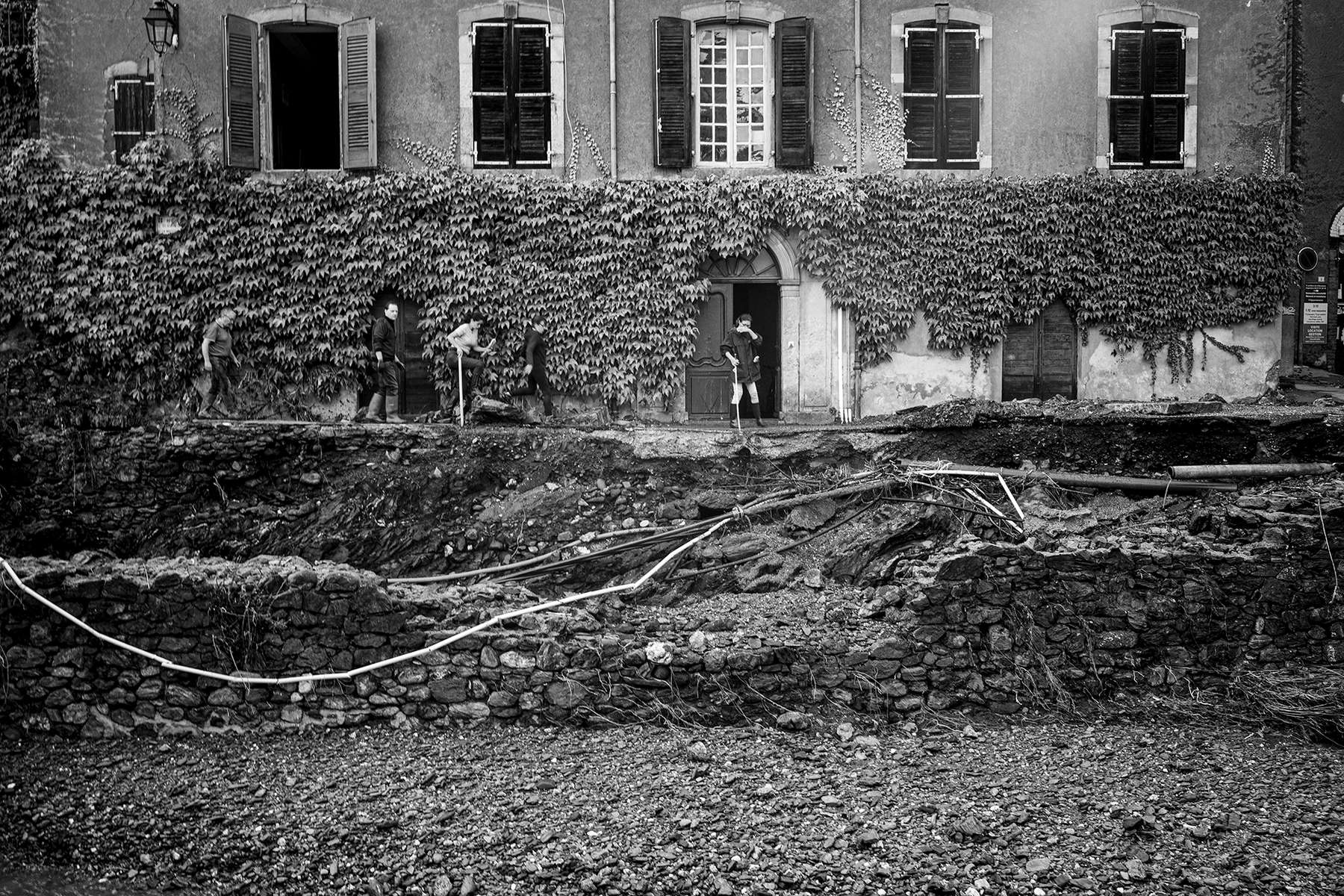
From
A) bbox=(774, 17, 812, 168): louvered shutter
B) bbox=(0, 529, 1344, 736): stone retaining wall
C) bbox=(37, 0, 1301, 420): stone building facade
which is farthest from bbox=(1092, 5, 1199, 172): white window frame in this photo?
bbox=(0, 529, 1344, 736): stone retaining wall

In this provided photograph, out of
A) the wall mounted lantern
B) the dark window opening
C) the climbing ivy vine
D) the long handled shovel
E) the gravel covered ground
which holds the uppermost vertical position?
the wall mounted lantern

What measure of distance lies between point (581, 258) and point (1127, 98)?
885 cm

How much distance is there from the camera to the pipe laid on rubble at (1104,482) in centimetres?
1267

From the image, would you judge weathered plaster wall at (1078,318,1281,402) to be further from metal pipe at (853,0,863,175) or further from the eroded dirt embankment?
metal pipe at (853,0,863,175)

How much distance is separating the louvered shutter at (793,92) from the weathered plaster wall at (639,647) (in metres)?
10.1

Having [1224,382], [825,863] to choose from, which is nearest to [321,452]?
[825,863]

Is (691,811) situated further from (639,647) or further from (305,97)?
(305,97)

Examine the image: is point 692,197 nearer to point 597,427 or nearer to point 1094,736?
point 597,427

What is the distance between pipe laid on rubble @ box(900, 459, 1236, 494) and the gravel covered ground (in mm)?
3898

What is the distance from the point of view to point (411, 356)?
60.1 ft

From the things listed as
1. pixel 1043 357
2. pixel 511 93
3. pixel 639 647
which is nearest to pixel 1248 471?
pixel 1043 357

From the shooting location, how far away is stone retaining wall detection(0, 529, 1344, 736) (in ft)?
31.1

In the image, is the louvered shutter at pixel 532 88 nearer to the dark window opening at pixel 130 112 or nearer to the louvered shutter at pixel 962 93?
the dark window opening at pixel 130 112

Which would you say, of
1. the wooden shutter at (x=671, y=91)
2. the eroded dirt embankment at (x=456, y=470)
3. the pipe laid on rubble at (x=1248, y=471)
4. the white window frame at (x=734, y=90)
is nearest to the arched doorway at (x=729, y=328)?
the white window frame at (x=734, y=90)
